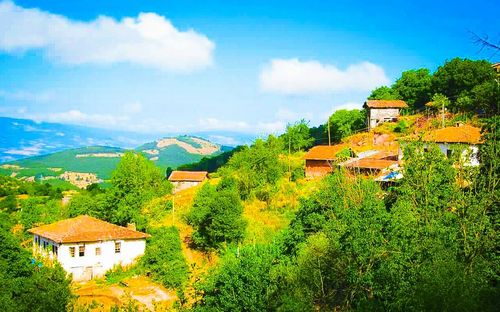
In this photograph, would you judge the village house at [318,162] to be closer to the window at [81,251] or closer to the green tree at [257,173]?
the green tree at [257,173]

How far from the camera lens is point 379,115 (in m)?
76.1

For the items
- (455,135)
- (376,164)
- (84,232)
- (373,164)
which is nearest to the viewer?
(84,232)

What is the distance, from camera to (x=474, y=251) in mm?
18375

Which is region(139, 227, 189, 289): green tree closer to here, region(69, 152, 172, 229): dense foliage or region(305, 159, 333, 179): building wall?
region(69, 152, 172, 229): dense foliage

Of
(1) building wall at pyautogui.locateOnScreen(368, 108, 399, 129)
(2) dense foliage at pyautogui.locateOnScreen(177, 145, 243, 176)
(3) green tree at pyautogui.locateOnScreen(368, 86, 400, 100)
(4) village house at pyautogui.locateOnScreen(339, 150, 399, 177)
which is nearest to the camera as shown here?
(4) village house at pyautogui.locateOnScreen(339, 150, 399, 177)

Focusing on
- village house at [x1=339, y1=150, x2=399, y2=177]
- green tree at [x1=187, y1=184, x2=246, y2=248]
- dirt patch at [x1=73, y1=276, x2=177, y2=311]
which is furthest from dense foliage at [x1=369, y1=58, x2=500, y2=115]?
dirt patch at [x1=73, y1=276, x2=177, y2=311]

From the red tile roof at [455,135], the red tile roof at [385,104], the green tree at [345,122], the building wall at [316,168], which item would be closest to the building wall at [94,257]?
the building wall at [316,168]

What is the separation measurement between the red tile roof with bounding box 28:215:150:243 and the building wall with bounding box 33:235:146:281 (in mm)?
524

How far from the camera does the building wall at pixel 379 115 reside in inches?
2992

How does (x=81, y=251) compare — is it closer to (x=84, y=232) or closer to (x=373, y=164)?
(x=84, y=232)

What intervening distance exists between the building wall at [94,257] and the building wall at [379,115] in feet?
158

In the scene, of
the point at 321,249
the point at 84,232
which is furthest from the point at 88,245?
the point at 321,249

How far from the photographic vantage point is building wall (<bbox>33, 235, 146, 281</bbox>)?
128 ft

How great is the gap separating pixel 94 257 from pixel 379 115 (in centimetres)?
5361
